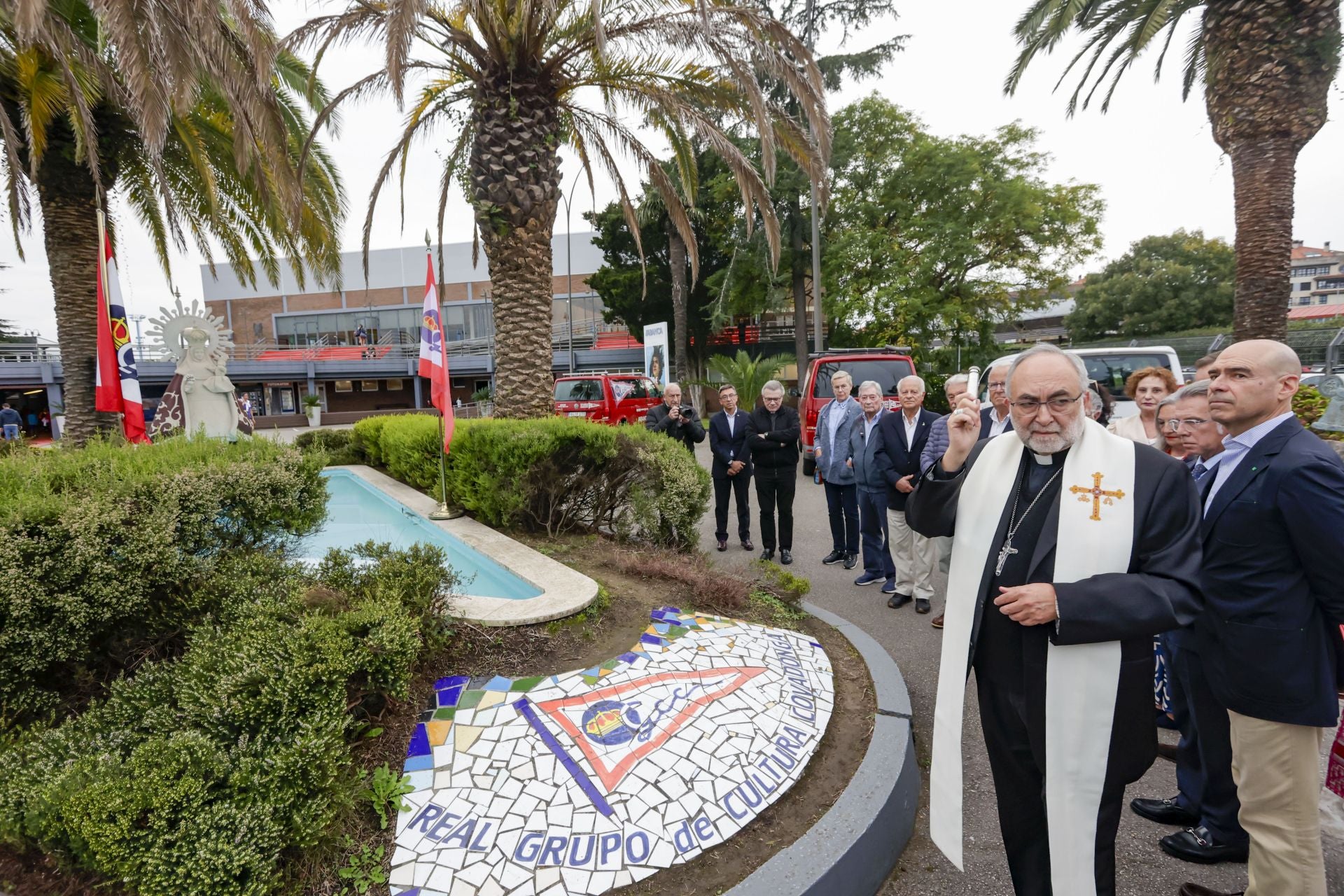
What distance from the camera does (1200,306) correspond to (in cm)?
3822

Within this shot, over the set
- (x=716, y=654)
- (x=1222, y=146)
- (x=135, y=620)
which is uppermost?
(x=1222, y=146)

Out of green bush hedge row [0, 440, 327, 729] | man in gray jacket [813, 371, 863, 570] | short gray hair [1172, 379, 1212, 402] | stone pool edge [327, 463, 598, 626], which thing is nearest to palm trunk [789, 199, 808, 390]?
man in gray jacket [813, 371, 863, 570]

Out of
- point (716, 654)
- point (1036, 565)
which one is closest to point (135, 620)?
point (716, 654)

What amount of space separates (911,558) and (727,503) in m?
2.48

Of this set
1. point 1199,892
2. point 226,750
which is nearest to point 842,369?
point 1199,892

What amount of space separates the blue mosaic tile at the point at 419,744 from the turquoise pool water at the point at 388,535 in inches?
41.4

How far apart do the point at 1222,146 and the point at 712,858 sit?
12.3 meters

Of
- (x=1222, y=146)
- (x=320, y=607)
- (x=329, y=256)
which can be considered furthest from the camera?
(x=329, y=256)

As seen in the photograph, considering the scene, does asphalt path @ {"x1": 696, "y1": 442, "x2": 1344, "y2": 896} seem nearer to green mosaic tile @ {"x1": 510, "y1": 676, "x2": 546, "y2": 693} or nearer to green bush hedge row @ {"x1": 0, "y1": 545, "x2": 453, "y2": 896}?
green mosaic tile @ {"x1": 510, "y1": 676, "x2": 546, "y2": 693}

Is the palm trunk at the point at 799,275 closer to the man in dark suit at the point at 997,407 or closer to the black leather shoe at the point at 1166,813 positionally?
the man in dark suit at the point at 997,407

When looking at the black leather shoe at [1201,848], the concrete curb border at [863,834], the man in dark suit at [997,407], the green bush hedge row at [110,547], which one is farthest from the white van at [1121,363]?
the green bush hedge row at [110,547]

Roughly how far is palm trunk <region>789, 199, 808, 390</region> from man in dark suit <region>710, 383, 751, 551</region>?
1624 cm

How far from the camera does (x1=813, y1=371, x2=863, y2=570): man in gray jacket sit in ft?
21.8

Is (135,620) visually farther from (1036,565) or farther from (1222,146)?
(1222,146)
